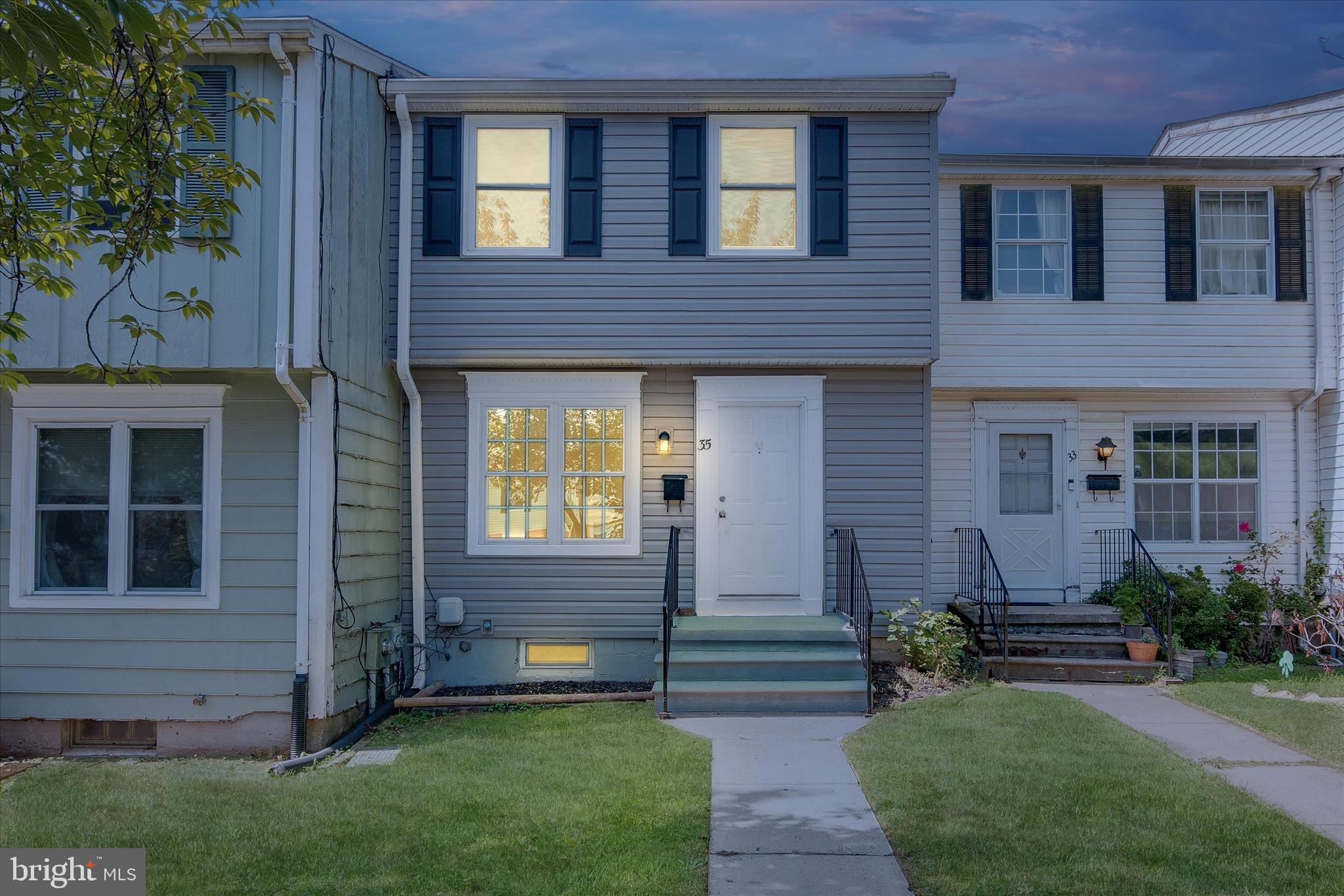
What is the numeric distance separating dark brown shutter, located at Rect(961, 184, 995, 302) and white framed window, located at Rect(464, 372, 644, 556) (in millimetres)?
3913

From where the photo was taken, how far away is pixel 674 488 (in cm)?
905

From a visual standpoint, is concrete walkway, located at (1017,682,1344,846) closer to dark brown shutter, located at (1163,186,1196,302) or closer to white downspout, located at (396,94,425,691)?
dark brown shutter, located at (1163,186,1196,302)

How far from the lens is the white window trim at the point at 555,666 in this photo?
356 inches

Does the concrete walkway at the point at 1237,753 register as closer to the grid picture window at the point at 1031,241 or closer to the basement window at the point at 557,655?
the basement window at the point at 557,655

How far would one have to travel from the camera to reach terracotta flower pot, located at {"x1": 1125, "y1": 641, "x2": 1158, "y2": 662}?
9.38 m

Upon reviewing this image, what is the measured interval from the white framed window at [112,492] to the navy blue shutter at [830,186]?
5.24m

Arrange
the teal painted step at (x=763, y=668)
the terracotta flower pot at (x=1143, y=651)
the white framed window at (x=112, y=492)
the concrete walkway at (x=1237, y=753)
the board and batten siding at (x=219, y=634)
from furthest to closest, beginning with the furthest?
the terracotta flower pot at (x=1143, y=651) < the teal painted step at (x=763, y=668) < the white framed window at (x=112, y=492) < the board and batten siding at (x=219, y=634) < the concrete walkway at (x=1237, y=753)

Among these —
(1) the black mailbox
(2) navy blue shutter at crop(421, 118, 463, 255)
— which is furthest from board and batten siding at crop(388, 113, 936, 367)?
(1) the black mailbox

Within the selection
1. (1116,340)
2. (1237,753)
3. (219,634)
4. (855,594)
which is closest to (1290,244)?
(1116,340)

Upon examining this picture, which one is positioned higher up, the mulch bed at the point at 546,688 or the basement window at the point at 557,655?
the basement window at the point at 557,655

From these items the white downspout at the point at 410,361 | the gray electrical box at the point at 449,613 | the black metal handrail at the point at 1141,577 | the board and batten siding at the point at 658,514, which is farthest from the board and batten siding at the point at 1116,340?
the gray electrical box at the point at 449,613

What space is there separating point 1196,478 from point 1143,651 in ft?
8.66

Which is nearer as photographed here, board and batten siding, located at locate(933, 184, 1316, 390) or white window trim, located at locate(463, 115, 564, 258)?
white window trim, located at locate(463, 115, 564, 258)

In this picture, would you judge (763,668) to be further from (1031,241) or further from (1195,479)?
(1195,479)
